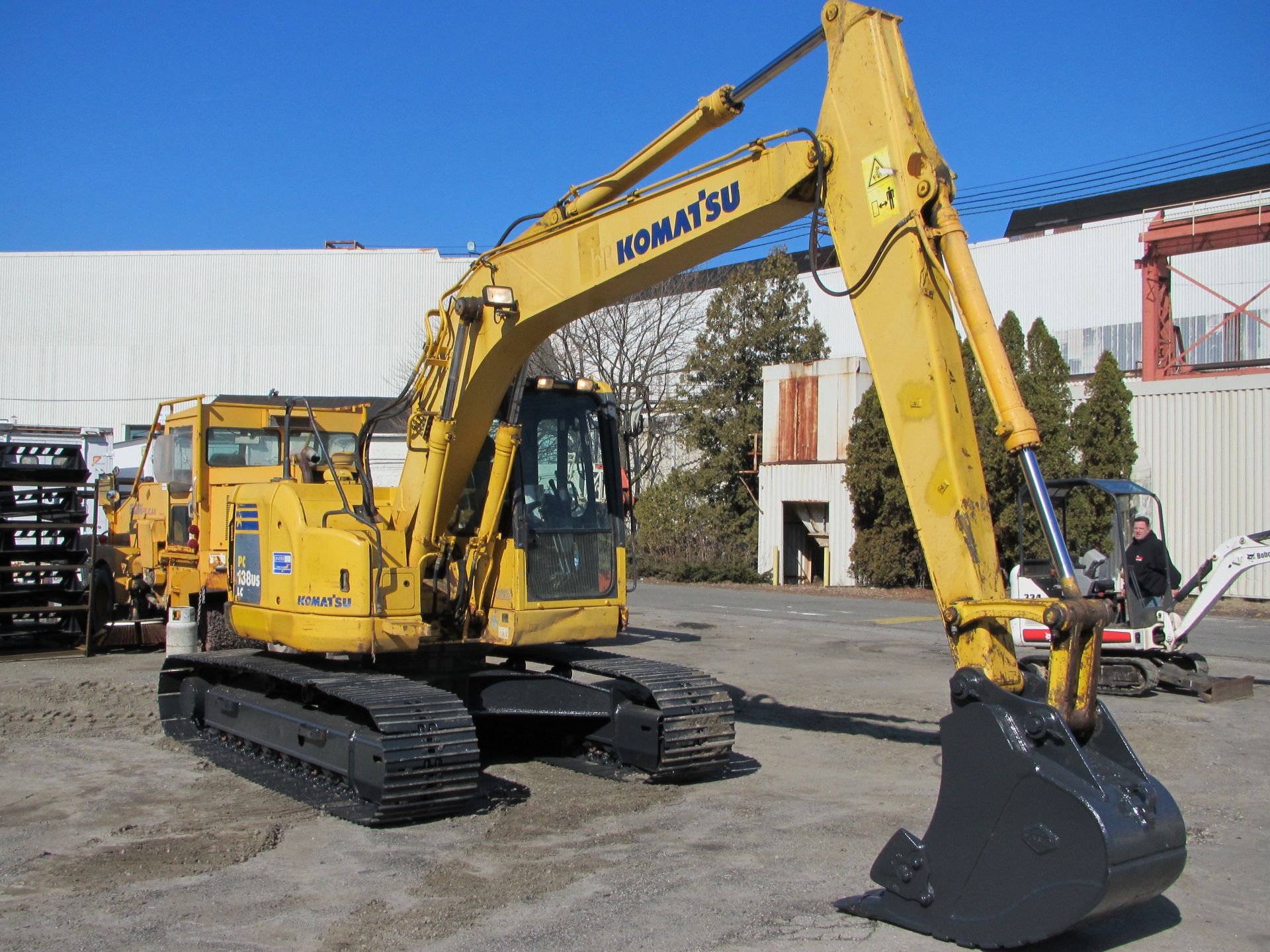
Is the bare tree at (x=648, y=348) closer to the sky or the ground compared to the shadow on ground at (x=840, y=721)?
closer to the sky

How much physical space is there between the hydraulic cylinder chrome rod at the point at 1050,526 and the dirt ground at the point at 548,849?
5.21 feet

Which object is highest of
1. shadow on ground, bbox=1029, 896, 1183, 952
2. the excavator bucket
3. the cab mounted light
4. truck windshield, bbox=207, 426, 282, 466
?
the cab mounted light

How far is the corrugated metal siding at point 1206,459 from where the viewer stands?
24.0m

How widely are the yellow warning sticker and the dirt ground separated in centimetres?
336

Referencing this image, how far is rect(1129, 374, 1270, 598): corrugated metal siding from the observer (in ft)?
78.9

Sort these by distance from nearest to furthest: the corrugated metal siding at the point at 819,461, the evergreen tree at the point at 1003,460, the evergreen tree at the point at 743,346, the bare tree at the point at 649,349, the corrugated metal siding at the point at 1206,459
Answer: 1. the corrugated metal siding at the point at 1206,459
2. the evergreen tree at the point at 1003,460
3. the corrugated metal siding at the point at 819,461
4. the evergreen tree at the point at 743,346
5. the bare tree at the point at 649,349

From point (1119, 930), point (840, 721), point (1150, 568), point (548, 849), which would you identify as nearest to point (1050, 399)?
point (1150, 568)

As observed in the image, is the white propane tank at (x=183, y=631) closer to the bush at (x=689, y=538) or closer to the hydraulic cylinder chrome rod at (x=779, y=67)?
the hydraulic cylinder chrome rod at (x=779, y=67)

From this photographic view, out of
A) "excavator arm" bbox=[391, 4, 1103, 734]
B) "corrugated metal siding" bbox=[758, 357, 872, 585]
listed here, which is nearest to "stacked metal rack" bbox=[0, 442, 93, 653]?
"excavator arm" bbox=[391, 4, 1103, 734]

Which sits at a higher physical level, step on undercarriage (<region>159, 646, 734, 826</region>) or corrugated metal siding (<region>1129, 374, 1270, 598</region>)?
corrugated metal siding (<region>1129, 374, 1270, 598</region>)

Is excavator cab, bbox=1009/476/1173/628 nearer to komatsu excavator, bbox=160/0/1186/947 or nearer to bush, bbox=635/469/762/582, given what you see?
komatsu excavator, bbox=160/0/1186/947

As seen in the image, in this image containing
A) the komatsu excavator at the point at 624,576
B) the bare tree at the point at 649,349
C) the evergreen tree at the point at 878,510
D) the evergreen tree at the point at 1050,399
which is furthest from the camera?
the bare tree at the point at 649,349

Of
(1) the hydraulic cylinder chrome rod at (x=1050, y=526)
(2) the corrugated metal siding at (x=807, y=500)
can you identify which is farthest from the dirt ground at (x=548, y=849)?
(2) the corrugated metal siding at (x=807, y=500)

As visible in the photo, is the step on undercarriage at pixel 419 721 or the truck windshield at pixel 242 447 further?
the truck windshield at pixel 242 447
